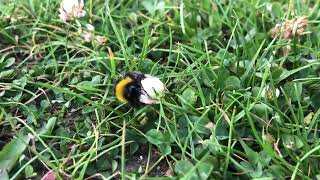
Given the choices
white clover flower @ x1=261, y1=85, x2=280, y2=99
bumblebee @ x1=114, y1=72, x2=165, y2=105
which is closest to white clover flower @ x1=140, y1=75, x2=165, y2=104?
bumblebee @ x1=114, y1=72, x2=165, y2=105

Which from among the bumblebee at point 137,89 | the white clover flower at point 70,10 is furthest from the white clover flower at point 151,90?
the white clover flower at point 70,10

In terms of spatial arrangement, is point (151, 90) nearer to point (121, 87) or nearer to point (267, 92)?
point (121, 87)

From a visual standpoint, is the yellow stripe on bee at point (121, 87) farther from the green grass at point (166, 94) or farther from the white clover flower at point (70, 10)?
the white clover flower at point (70, 10)

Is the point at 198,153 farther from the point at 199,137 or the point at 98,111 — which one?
the point at 98,111

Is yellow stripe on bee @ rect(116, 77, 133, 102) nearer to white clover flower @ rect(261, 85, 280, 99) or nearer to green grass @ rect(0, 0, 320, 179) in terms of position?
green grass @ rect(0, 0, 320, 179)

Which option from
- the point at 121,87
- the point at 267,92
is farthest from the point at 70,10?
the point at 267,92

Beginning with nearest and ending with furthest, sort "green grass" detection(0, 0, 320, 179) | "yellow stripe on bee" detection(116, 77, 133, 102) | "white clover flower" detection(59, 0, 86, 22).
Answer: "green grass" detection(0, 0, 320, 179)
"yellow stripe on bee" detection(116, 77, 133, 102)
"white clover flower" detection(59, 0, 86, 22)
